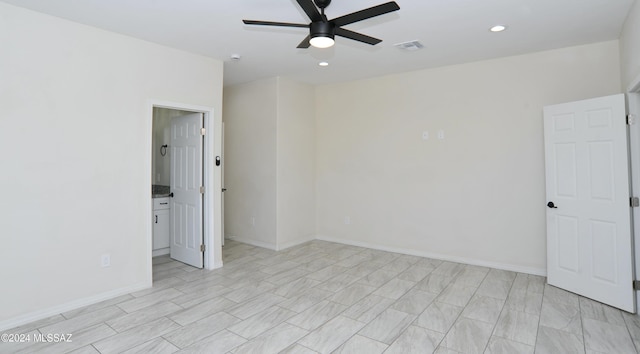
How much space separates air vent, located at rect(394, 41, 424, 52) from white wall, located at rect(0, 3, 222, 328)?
8.42 ft

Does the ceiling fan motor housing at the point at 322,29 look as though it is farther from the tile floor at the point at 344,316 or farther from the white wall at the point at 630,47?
the white wall at the point at 630,47

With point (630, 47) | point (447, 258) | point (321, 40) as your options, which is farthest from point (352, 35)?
point (447, 258)

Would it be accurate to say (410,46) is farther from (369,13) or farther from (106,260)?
(106,260)

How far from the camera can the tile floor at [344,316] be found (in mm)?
2545

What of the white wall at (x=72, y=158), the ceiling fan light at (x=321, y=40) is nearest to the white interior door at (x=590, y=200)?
the ceiling fan light at (x=321, y=40)

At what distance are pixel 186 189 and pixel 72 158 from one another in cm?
154

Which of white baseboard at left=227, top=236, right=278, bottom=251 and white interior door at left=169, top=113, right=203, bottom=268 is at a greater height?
white interior door at left=169, top=113, right=203, bottom=268

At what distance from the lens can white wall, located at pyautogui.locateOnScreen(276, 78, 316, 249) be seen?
17.7 ft

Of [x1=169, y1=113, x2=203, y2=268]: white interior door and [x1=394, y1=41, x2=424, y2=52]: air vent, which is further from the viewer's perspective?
[x1=169, y1=113, x2=203, y2=268]: white interior door

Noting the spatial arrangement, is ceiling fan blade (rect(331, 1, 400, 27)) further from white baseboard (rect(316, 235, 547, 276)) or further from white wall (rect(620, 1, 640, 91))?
white baseboard (rect(316, 235, 547, 276))

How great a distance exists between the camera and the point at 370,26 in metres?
3.26

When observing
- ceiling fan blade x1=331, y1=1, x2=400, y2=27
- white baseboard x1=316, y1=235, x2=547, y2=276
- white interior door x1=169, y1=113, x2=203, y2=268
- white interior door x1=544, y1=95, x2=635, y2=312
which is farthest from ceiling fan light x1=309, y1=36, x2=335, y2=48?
white baseboard x1=316, y1=235, x2=547, y2=276

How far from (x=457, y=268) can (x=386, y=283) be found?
1.14m

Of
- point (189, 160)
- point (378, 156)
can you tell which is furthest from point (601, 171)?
point (189, 160)
